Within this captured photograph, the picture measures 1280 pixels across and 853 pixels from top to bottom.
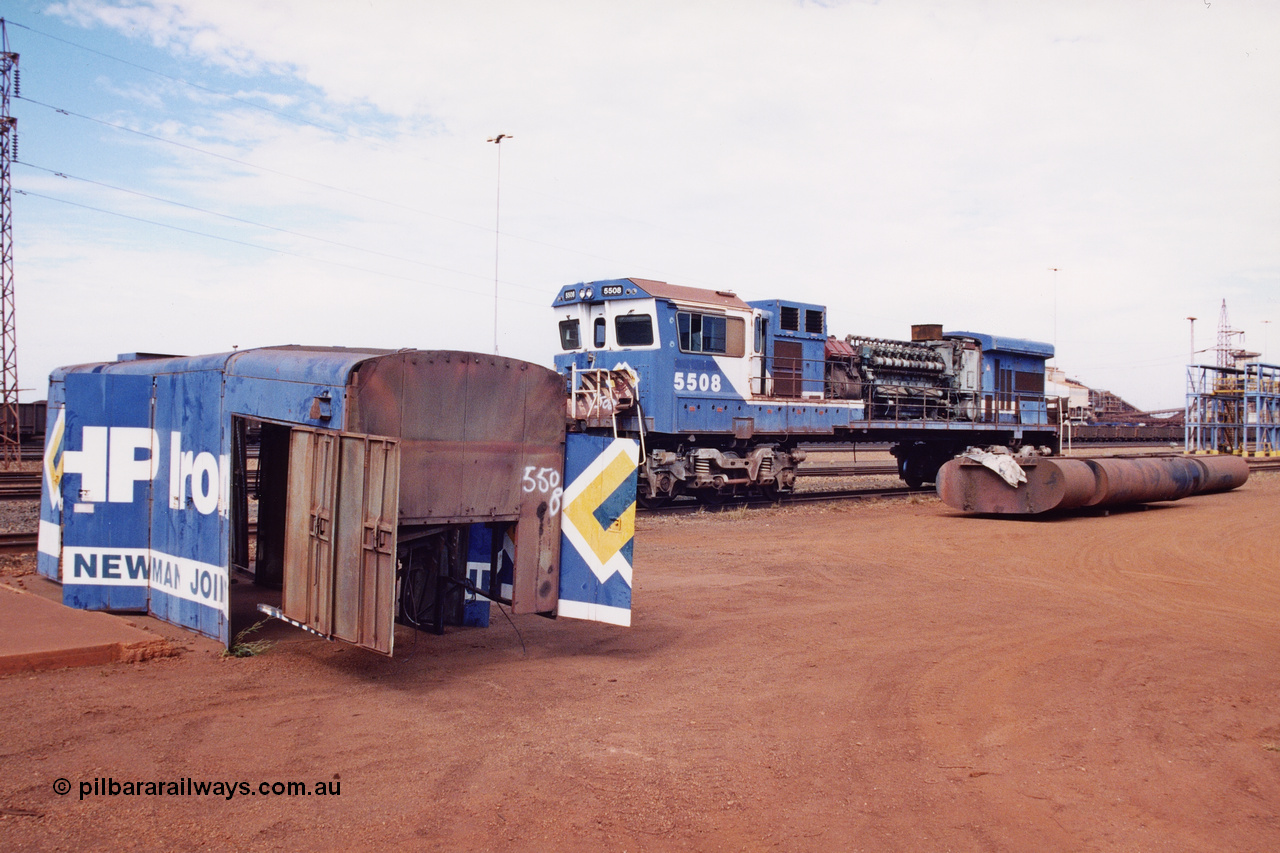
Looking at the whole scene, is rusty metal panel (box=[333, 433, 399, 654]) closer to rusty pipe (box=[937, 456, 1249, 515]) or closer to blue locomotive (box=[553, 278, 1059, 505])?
blue locomotive (box=[553, 278, 1059, 505])

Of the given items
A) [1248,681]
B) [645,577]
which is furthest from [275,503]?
[1248,681]

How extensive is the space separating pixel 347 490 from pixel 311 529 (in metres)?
0.49

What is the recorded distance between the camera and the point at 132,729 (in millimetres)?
5172

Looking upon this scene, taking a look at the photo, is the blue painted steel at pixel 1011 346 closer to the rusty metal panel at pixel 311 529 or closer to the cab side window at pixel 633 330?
the cab side window at pixel 633 330

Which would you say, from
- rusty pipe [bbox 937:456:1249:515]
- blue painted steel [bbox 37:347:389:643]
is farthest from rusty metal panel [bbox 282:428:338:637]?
rusty pipe [bbox 937:456:1249:515]

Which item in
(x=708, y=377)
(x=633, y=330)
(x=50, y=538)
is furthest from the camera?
(x=708, y=377)

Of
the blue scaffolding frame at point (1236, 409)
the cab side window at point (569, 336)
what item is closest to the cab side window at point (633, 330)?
the cab side window at point (569, 336)

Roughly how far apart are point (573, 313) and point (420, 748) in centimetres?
1295

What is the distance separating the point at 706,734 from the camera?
5484 mm

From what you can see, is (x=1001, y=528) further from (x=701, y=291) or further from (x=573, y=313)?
(x=573, y=313)

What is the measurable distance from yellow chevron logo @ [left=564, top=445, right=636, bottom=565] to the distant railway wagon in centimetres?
2

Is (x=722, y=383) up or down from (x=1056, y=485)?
up

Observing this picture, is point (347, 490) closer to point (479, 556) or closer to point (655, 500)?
point (479, 556)
